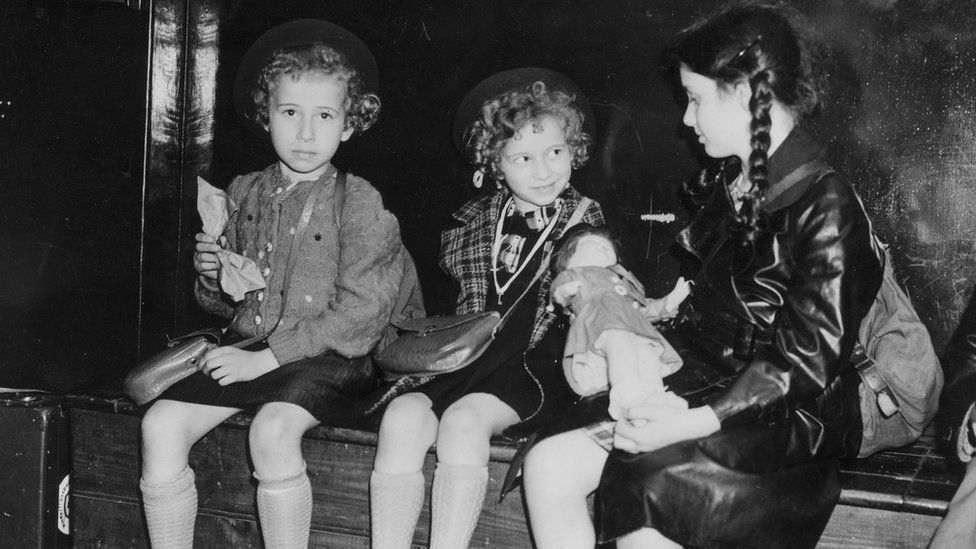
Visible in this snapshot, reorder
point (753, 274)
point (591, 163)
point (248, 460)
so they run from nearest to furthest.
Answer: point (753, 274)
point (248, 460)
point (591, 163)

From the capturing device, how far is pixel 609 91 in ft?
9.96

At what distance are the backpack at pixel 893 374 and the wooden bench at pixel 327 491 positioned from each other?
0.35 feet

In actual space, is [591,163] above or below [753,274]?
above

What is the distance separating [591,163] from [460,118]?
51cm

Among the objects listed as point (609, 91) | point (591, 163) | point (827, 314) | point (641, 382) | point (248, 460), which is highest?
point (609, 91)

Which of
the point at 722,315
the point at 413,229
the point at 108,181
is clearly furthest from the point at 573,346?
the point at 108,181

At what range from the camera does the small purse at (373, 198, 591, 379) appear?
8.20 ft

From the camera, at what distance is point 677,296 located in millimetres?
2387

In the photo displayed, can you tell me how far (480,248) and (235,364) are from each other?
0.85 metres

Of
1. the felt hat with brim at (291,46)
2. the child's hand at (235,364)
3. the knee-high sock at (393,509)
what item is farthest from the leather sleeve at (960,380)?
the felt hat with brim at (291,46)

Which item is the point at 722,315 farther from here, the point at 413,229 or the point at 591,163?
the point at 413,229

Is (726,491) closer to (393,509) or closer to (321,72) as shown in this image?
(393,509)

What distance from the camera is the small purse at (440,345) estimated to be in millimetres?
2500

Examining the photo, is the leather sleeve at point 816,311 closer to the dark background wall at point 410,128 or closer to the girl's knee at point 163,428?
the dark background wall at point 410,128
